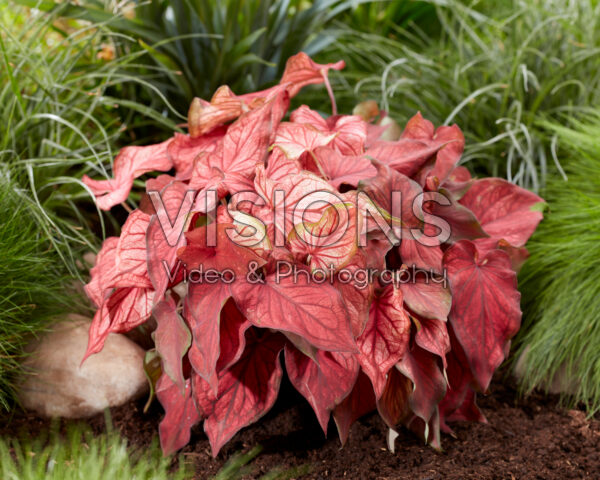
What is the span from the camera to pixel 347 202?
89 centimetres

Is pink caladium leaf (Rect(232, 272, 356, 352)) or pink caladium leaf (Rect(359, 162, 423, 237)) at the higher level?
pink caladium leaf (Rect(359, 162, 423, 237))

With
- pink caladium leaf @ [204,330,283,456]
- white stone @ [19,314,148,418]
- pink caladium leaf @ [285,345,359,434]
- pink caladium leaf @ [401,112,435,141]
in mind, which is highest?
pink caladium leaf @ [401,112,435,141]

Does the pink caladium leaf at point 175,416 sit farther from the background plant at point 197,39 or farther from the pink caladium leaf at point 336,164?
the background plant at point 197,39

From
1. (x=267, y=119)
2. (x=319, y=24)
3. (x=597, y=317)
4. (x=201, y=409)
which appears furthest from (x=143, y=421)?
(x=319, y=24)

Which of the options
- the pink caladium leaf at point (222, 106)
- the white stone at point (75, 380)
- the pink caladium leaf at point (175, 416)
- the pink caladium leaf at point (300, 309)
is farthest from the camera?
the white stone at point (75, 380)

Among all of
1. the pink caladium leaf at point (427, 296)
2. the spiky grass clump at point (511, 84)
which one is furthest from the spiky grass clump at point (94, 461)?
the spiky grass clump at point (511, 84)

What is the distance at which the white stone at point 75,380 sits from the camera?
127 centimetres

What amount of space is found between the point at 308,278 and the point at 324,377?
17 cm

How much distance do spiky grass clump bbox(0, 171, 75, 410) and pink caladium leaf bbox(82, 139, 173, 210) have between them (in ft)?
0.66

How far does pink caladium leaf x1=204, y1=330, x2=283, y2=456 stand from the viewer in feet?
3.25

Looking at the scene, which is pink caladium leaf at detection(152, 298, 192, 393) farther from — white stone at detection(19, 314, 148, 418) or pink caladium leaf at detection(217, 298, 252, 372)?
white stone at detection(19, 314, 148, 418)

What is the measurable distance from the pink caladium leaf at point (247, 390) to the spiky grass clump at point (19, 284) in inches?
18.9

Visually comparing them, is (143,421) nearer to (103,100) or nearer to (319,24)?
(103,100)

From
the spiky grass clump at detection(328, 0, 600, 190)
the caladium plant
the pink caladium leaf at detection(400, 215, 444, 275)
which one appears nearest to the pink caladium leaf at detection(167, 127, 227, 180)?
the caladium plant
